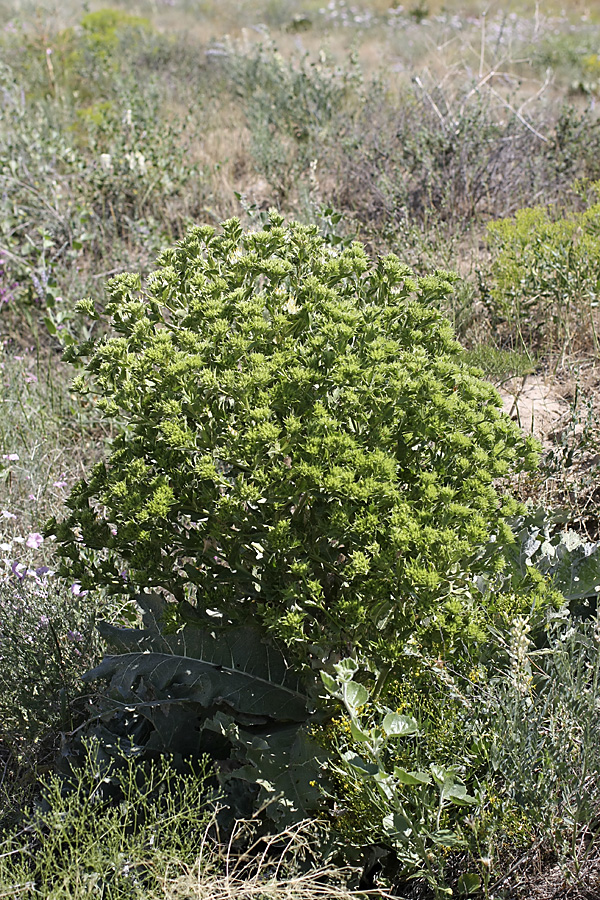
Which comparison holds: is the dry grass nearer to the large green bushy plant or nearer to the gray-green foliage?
the large green bushy plant

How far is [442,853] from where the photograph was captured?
2018mm

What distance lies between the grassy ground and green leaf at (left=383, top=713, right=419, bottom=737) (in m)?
0.39

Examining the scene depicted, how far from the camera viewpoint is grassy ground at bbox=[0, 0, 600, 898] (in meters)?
2.68

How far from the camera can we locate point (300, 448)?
2.04 m

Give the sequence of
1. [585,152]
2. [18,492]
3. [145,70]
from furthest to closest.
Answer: [145,70]
[585,152]
[18,492]

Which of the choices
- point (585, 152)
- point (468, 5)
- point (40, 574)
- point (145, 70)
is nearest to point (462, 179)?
point (585, 152)

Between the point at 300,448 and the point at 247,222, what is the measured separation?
4202mm

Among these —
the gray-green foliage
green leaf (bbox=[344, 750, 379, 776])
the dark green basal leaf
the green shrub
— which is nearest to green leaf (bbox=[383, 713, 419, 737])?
green leaf (bbox=[344, 750, 379, 776])

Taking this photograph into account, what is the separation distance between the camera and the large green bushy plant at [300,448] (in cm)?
197

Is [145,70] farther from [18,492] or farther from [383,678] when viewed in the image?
[383,678]

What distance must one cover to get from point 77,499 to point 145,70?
8.65 m

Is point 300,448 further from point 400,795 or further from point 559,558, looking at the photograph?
point 559,558

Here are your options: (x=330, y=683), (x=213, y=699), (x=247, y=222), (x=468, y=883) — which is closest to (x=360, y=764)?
(x=330, y=683)

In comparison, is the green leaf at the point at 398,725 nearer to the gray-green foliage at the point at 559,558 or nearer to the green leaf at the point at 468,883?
the green leaf at the point at 468,883
